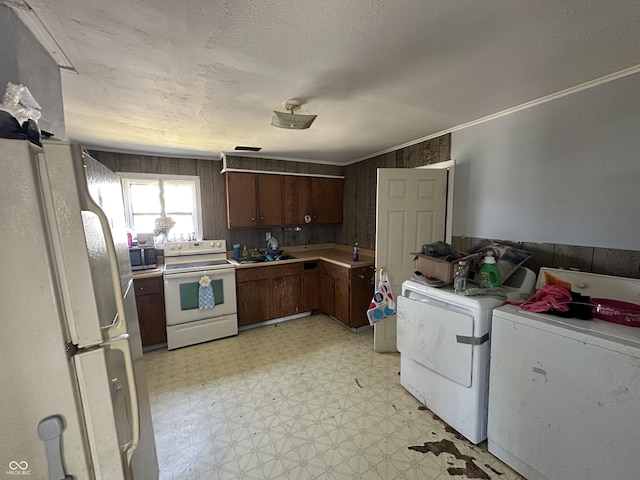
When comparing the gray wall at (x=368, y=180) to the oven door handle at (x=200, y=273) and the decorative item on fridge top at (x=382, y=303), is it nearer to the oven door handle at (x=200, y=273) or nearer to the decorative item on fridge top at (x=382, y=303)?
the decorative item on fridge top at (x=382, y=303)

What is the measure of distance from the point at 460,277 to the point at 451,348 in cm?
49

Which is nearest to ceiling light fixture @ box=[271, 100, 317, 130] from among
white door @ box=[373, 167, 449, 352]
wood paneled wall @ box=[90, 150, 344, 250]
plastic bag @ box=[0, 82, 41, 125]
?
white door @ box=[373, 167, 449, 352]

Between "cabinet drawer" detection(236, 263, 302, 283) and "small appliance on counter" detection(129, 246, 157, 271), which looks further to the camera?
"cabinet drawer" detection(236, 263, 302, 283)

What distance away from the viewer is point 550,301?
1446 mm

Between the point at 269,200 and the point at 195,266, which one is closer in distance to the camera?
the point at 195,266

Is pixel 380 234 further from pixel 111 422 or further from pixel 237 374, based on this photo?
pixel 111 422

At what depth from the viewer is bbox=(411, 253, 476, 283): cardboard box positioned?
1.92 meters

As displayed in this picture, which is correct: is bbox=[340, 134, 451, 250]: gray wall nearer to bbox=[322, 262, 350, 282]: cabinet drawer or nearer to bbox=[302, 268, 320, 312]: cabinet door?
bbox=[322, 262, 350, 282]: cabinet drawer

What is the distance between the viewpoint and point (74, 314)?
0.68 m

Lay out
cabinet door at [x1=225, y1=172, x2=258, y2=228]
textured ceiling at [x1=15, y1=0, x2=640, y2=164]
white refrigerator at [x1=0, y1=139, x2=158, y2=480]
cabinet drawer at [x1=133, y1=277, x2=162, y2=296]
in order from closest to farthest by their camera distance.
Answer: white refrigerator at [x1=0, y1=139, x2=158, y2=480], textured ceiling at [x1=15, y1=0, x2=640, y2=164], cabinet drawer at [x1=133, y1=277, x2=162, y2=296], cabinet door at [x1=225, y1=172, x2=258, y2=228]

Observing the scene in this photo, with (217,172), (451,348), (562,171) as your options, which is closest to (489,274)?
(451,348)

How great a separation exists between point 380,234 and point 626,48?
6.21 ft

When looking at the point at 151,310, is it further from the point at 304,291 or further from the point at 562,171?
the point at 562,171

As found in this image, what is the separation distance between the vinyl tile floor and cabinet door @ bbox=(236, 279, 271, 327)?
467 mm
